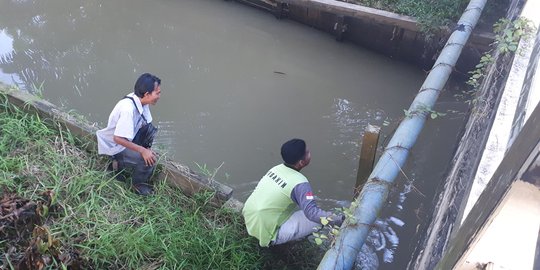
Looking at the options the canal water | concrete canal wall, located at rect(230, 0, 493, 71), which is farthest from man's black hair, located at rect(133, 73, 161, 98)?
concrete canal wall, located at rect(230, 0, 493, 71)

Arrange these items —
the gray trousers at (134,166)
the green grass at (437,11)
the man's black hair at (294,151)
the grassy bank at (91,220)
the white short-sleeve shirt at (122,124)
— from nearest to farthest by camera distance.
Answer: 1. the grassy bank at (91,220)
2. the man's black hair at (294,151)
3. the white short-sleeve shirt at (122,124)
4. the gray trousers at (134,166)
5. the green grass at (437,11)

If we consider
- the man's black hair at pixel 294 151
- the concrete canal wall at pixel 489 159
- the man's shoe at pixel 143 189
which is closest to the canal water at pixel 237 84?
the man's shoe at pixel 143 189

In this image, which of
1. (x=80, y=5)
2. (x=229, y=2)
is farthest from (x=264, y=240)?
(x=80, y=5)

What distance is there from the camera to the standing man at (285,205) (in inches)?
145

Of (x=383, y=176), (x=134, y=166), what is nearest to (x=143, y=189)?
(x=134, y=166)

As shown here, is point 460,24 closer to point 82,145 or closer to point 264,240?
point 264,240

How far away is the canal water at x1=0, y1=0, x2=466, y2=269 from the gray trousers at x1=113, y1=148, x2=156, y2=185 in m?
0.70

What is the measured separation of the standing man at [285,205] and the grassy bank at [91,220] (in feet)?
0.95

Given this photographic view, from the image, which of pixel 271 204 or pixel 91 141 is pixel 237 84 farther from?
pixel 271 204

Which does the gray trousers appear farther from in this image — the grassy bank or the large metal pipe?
the large metal pipe

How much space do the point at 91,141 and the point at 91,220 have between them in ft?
3.36

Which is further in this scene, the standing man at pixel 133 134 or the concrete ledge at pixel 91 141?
the concrete ledge at pixel 91 141

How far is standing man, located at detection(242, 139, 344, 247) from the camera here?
3.69 meters

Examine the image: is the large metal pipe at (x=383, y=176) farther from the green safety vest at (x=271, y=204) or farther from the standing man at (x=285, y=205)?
the green safety vest at (x=271, y=204)
